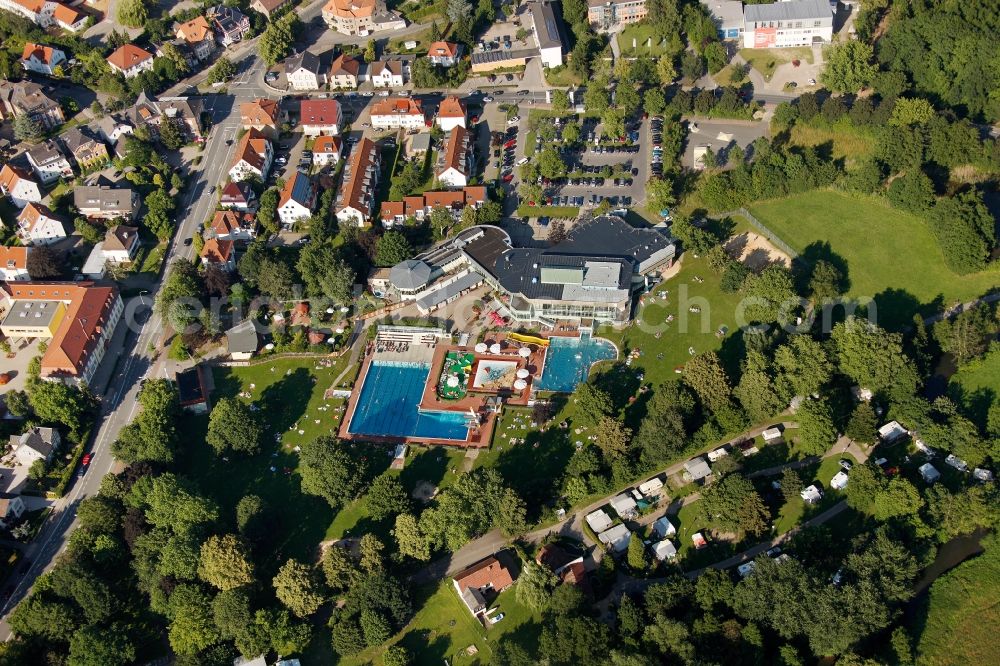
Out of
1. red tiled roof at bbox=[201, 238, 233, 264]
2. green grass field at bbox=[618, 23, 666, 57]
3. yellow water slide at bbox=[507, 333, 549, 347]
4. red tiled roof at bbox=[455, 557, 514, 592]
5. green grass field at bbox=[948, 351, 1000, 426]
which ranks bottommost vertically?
red tiled roof at bbox=[455, 557, 514, 592]

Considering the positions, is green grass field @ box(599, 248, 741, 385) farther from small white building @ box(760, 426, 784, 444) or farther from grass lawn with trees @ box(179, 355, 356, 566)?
grass lawn with trees @ box(179, 355, 356, 566)

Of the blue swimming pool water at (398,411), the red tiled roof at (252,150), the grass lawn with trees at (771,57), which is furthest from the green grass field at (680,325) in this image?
the red tiled roof at (252,150)

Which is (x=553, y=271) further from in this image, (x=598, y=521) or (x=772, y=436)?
(x=598, y=521)

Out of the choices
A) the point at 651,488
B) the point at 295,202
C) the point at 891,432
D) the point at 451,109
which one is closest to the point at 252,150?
the point at 295,202

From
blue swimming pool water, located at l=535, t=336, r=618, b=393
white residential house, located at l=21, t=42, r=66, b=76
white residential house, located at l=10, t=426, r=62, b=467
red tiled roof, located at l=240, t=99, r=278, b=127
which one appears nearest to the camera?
white residential house, located at l=10, t=426, r=62, b=467

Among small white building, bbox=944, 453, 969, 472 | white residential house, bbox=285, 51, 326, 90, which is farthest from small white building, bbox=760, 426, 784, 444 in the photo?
white residential house, bbox=285, 51, 326, 90

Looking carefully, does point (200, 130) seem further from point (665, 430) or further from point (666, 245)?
point (665, 430)

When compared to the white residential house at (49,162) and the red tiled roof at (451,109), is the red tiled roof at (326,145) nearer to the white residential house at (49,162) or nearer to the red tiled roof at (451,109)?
the red tiled roof at (451,109)
